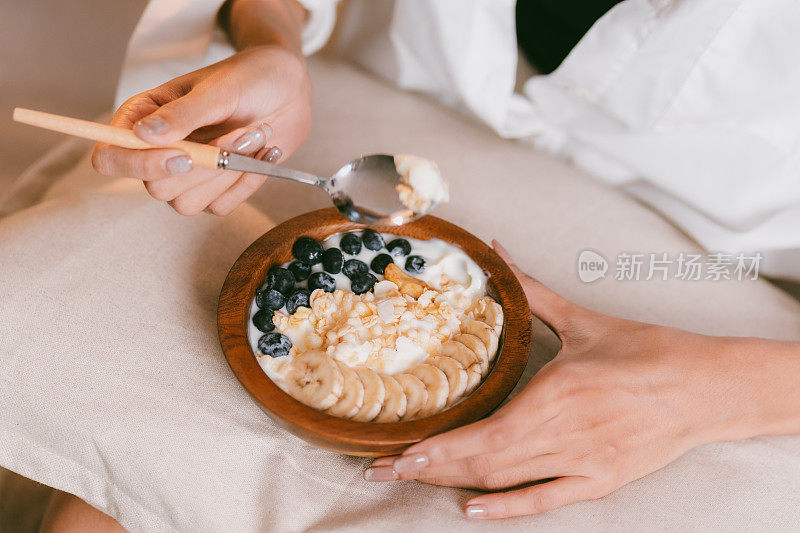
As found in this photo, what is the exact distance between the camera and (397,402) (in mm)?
634

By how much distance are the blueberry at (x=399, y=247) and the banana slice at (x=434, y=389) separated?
0.19 meters

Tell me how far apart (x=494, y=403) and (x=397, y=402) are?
3.9 inches

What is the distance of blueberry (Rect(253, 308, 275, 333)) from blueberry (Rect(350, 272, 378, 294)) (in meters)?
0.11

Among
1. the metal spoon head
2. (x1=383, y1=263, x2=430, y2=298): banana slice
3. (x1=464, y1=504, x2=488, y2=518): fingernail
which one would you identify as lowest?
(x1=464, y1=504, x2=488, y2=518): fingernail

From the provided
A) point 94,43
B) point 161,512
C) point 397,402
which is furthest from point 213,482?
point 94,43

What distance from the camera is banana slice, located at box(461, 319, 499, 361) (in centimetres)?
69

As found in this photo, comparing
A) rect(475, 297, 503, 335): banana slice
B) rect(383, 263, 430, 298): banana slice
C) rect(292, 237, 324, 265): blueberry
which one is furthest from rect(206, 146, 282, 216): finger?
rect(475, 297, 503, 335): banana slice

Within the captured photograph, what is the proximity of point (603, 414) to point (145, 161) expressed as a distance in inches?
21.7

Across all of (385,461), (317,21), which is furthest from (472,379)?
(317,21)

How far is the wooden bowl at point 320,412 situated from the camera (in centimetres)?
60

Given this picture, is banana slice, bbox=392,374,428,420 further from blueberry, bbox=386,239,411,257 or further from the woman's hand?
blueberry, bbox=386,239,411,257

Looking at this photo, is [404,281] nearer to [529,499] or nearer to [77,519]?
[529,499]

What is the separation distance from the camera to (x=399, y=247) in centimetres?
80

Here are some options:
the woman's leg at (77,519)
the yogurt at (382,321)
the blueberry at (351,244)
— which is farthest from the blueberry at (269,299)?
the woman's leg at (77,519)
